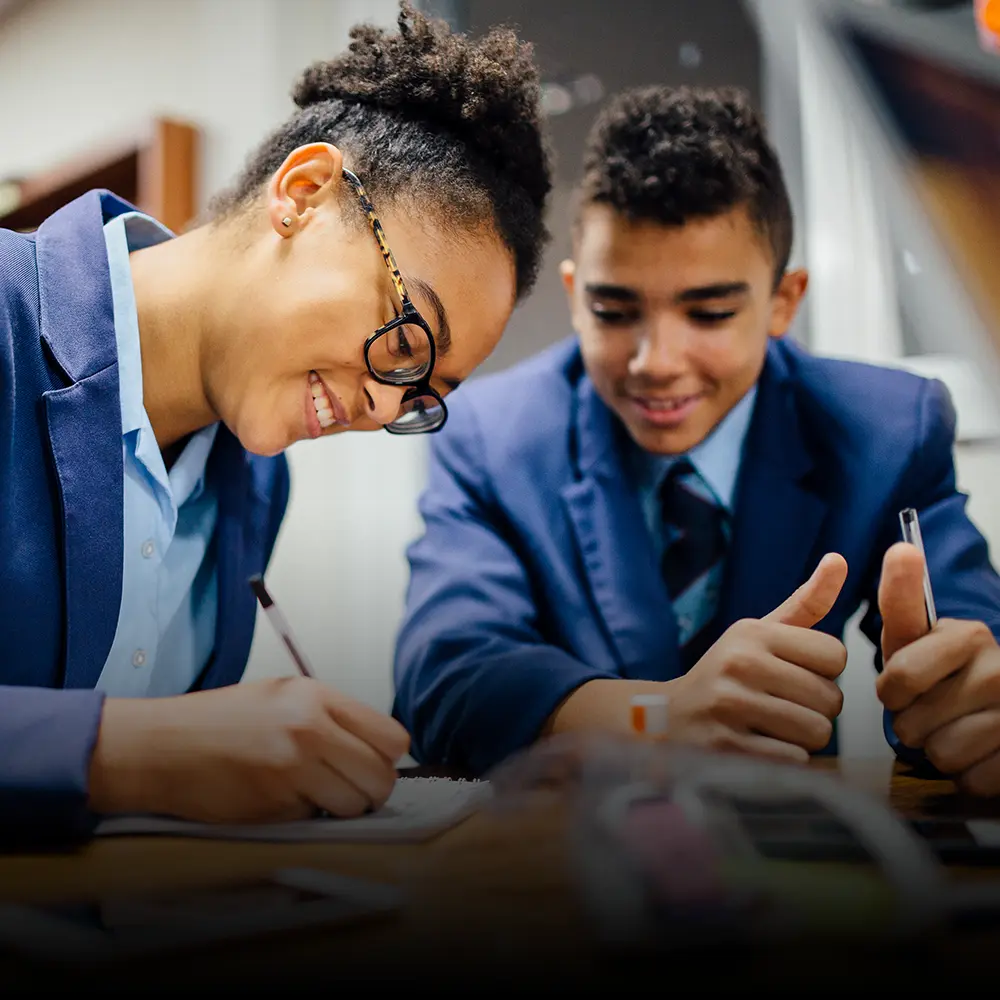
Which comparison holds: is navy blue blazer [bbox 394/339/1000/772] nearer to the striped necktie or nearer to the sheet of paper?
the striped necktie

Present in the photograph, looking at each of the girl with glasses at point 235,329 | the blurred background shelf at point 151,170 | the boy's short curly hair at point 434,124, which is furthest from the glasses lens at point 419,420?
the blurred background shelf at point 151,170

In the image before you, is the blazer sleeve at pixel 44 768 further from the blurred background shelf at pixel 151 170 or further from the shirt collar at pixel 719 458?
the blurred background shelf at pixel 151 170

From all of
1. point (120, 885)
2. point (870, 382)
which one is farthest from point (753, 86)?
point (120, 885)

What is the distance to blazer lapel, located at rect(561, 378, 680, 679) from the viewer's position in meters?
0.84

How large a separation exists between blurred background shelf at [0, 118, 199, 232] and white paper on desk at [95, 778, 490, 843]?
101cm

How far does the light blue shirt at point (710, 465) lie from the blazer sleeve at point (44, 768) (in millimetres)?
573

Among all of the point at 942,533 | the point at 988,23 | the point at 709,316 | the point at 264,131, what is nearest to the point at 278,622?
the point at 709,316

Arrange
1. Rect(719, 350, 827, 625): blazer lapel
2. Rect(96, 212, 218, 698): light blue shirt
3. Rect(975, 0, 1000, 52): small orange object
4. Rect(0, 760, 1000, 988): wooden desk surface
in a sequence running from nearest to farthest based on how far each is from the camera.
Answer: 1. Rect(0, 760, 1000, 988): wooden desk surface
2. Rect(96, 212, 218, 698): light blue shirt
3. Rect(719, 350, 827, 625): blazer lapel
4. Rect(975, 0, 1000, 52): small orange object

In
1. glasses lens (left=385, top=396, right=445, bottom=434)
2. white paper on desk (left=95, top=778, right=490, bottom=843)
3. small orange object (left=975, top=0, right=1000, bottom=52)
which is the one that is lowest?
white paper on desk (left=95, top=778, right=490, bottom=843)

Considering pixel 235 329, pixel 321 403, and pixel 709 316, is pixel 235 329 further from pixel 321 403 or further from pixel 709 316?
pixel 709 316

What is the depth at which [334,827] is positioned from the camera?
0.47m

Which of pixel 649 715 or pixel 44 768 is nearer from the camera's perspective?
pixel 44 768

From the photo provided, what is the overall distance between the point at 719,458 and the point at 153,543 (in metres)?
0.55

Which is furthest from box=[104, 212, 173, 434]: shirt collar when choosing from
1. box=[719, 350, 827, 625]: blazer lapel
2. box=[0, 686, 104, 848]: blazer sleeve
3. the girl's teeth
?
box=[719, 350, 827, 625]: blazer lapel
